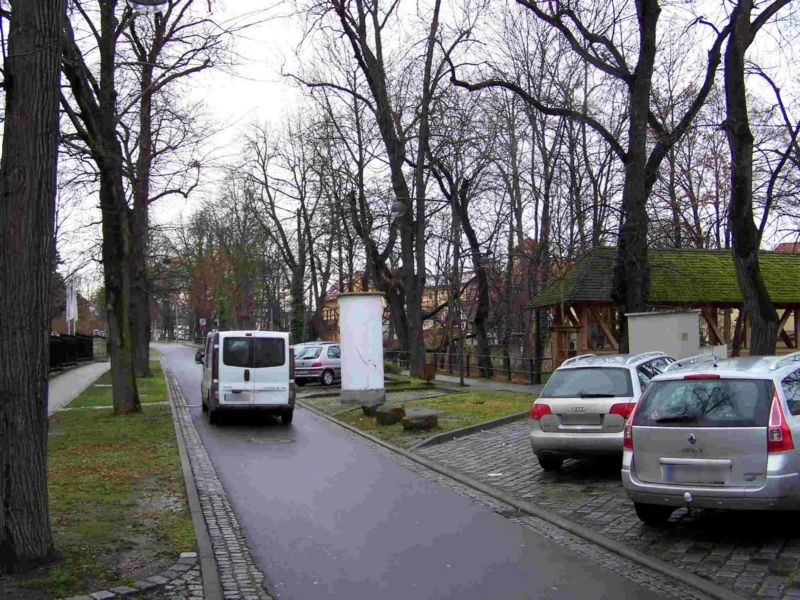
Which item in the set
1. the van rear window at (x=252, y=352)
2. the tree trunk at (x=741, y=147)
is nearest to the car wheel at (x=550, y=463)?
the tree trunk at (x=741, y=147)

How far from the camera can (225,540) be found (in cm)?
757

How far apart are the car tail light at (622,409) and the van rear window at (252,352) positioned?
9442mm

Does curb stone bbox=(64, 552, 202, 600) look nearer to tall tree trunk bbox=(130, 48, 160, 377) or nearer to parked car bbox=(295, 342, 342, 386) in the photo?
tall tree trunk bbox=(130, 48, 160, 377)

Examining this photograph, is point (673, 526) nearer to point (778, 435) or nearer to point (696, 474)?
point (696, 474)

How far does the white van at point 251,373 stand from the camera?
57.3 ft

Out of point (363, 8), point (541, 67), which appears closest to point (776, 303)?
point (541, 67)

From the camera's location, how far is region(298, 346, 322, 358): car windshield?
30.8 meters

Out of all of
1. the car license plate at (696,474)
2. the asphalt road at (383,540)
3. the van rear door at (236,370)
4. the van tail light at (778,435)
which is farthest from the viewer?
the van rear door at (236,370)

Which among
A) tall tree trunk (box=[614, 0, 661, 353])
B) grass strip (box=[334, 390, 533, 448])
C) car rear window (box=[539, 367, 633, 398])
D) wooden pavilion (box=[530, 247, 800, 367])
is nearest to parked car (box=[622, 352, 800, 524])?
car rear window (box=[539, 367, 633, 398])

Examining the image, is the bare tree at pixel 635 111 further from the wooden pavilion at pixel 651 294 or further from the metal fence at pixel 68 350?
the metal fence at pixel 68 350

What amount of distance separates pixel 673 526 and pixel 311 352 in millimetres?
23793

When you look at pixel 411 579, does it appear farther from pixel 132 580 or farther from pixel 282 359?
pixel 282 359

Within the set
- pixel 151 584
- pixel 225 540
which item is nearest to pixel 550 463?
pixel 225 540

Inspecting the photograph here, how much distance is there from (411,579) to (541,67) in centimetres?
2755
